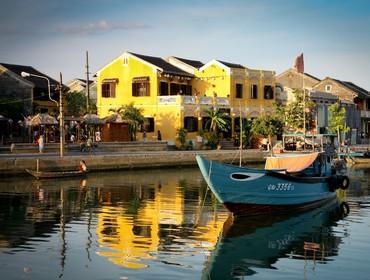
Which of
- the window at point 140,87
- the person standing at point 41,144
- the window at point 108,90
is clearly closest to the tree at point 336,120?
the window at point 140,87

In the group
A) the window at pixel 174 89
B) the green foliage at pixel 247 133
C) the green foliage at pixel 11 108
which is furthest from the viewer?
the window at pixel 174 89

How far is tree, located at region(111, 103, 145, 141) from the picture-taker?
4878 cm

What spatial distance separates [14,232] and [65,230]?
154 cm

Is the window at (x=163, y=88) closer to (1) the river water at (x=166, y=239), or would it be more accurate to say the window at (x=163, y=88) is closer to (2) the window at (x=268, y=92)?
(2) the window at (x=268, y=92)

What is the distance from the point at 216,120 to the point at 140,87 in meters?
7.72

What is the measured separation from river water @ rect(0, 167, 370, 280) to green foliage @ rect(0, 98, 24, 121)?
818 inches

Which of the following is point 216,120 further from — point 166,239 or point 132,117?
point 166,239

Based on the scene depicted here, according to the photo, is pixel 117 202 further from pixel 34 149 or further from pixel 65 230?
pixel 34 149

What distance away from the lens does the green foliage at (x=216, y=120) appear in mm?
51625

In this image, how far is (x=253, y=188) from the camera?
784 inches

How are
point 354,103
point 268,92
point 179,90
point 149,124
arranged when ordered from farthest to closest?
point 354,103 → point 268,92 → point 179,90 → point 149,124

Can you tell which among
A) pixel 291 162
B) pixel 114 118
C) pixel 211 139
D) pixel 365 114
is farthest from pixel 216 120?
pixel 365 114

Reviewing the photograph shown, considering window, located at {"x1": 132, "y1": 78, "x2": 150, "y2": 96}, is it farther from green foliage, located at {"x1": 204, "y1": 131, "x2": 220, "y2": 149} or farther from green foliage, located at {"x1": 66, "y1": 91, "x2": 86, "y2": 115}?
green foliage, located at {"x1": 66, "y1": 91, "x2": 86, "y2": 115}

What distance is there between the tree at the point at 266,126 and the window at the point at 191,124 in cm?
541
